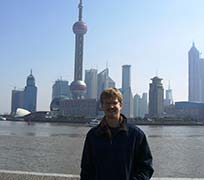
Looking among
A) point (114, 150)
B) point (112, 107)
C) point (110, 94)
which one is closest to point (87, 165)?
point (114, 150)

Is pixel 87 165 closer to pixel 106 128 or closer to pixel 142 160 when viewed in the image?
pixel 106 128

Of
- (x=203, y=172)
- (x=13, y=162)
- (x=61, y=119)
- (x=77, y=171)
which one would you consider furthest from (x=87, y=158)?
(x=61, y=119)

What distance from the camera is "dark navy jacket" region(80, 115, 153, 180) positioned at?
11.7 ft

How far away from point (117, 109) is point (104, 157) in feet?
1.61

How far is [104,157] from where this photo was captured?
11.8ft

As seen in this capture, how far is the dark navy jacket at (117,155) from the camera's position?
358 cm

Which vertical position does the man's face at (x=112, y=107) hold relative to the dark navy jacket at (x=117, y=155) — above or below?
above

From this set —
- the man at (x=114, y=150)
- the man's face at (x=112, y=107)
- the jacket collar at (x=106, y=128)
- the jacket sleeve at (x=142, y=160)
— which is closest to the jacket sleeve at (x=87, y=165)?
the man at (x=114, y=150)

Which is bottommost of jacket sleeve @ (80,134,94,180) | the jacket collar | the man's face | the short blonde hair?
jacket sleeve @ (80,134,94,180)

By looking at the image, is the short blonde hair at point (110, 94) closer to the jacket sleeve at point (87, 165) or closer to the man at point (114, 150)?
the man at point (114, 150)

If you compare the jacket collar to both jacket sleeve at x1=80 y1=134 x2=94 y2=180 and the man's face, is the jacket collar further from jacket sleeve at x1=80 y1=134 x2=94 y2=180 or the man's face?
jacket sleeve at x1=80 y1=134 x2=94 y2=180

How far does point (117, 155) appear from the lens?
11.8ft

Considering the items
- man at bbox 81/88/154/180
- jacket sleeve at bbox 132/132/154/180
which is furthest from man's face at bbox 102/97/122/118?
jacket sleeve at bbox 132/132/154/180

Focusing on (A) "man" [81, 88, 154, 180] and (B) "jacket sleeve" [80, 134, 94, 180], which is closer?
(A) "man" [81, 88, 154, 180]
